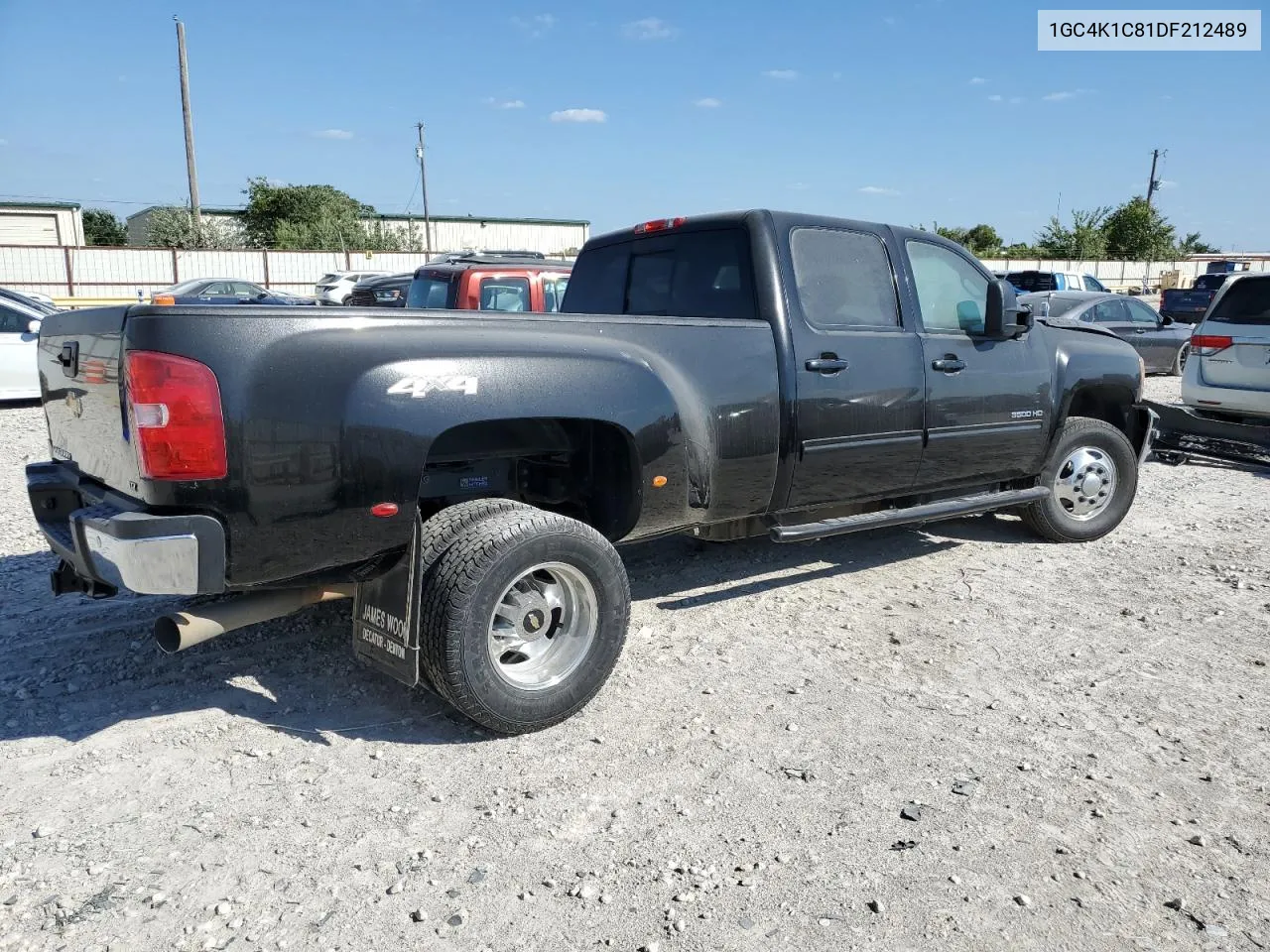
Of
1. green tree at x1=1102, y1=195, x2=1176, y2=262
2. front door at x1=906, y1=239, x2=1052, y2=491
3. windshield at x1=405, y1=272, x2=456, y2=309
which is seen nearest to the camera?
front door at x1=906, y1=239, x2=1052, y2=491

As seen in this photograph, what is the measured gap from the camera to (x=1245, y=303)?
29.2 ft

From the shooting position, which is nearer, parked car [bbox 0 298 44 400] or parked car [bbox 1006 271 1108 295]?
parked car [bbox 0 298 44 400]

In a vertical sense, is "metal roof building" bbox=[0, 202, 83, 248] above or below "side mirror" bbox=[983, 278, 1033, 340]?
above

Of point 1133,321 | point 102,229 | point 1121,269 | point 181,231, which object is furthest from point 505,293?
point 102,229

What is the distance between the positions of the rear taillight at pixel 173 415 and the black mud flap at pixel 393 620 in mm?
766

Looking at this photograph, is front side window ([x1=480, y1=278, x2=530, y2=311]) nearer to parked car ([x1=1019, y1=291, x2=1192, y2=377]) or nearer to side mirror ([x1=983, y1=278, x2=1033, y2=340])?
side mirror ([x1=983, y1=278, x2=1033, y2=340])

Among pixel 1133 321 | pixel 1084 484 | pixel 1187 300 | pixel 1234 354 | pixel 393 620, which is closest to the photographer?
pixel 393 620

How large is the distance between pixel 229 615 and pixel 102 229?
69420 mm

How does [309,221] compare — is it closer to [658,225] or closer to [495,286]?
[495,286]

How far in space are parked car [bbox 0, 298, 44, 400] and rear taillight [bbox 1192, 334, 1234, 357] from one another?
1284 centimetres

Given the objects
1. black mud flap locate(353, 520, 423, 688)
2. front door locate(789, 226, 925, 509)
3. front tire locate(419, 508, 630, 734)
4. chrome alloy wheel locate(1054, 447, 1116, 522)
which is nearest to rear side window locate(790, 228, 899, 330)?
front door locate(789, 226, 925, 509)

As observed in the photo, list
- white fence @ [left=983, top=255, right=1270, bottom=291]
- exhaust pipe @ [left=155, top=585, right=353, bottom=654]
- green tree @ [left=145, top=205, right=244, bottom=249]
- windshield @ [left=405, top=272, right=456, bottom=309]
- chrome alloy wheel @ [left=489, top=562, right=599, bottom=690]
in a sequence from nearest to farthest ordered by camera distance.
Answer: exhaust pipe @ [left=155, top=585, right=353, bottom=654] → chrome alloy wheel @ [left=489, top=562, right=599, bottom=690] → windshield @ [left=405, top=272, right=456, bottom=309] → green tree @ [left=145, top=205, right=244, bottom=249] → white fence @ [left=983, top=255, right=1270, bottom=291]

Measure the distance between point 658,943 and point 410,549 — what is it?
1.58 metres

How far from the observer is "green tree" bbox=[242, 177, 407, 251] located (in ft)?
155
